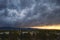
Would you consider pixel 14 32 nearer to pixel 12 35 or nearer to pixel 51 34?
pixel 12 35

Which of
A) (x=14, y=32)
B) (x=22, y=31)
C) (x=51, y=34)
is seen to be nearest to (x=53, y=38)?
(x=51, y=34)

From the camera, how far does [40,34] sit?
5.11 metres

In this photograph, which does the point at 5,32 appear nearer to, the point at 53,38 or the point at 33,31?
the point at 33,31

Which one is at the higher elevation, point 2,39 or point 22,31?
point 22,31

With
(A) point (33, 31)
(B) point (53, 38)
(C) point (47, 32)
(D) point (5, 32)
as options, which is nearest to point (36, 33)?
(A) point (33, 31)

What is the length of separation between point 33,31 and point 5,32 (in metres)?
1.21

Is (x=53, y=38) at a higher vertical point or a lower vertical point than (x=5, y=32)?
lower

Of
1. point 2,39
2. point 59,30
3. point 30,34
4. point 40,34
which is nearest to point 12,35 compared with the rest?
point 2,39

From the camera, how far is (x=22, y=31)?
16.9 feet

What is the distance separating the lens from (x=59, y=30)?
5238mm

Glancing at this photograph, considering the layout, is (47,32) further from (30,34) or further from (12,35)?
(12,35)

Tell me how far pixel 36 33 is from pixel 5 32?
1.35 metres

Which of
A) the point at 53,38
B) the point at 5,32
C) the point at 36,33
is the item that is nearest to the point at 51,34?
the point at 53,38

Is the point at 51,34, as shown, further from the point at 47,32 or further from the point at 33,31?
the point at 33,31
